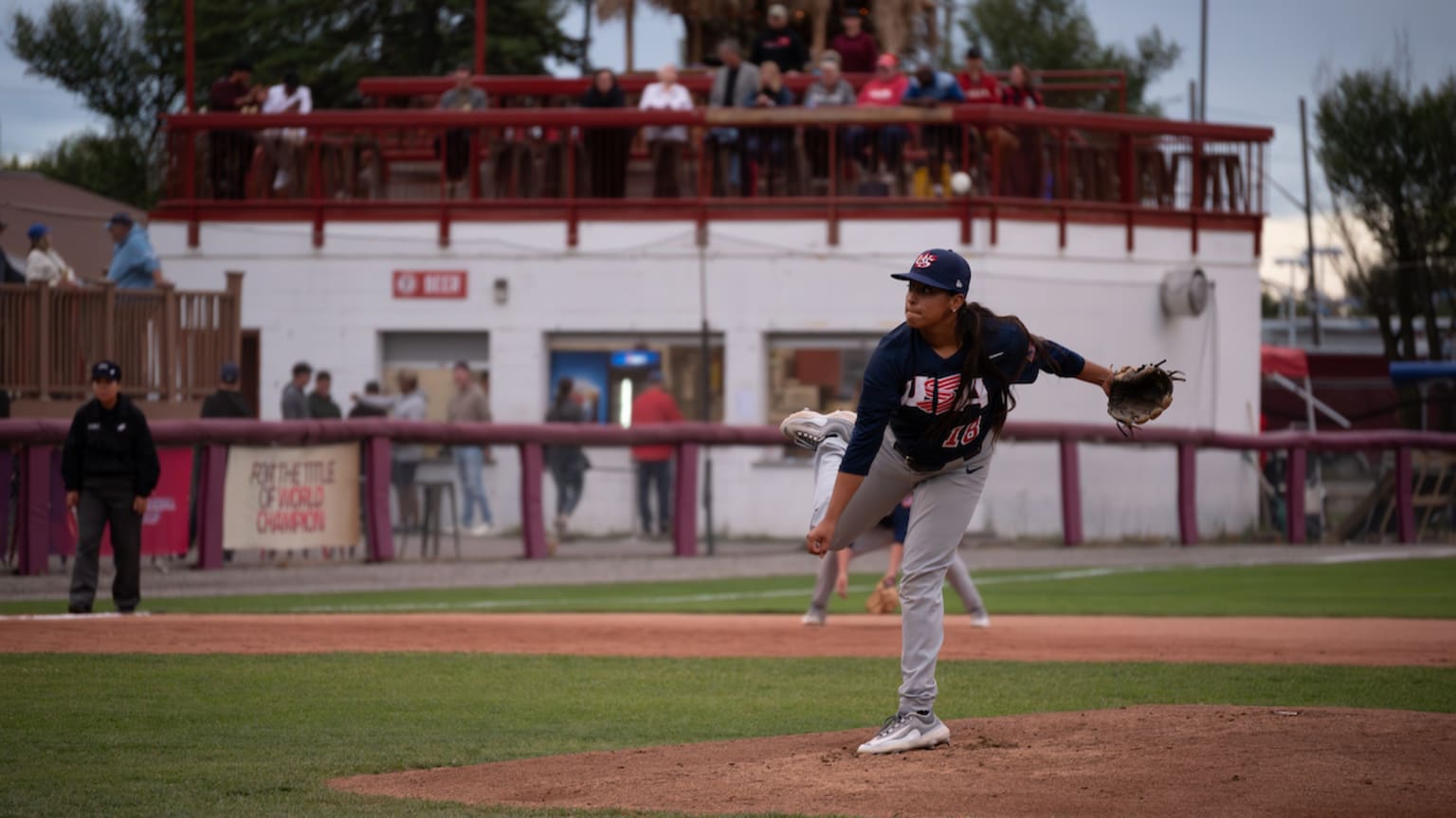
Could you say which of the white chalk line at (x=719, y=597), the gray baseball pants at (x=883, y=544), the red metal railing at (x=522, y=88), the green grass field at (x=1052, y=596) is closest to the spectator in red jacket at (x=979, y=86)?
the red metal railing at (x=522, y=88)

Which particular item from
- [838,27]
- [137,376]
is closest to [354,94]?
[838,27]

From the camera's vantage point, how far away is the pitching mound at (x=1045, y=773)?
258 inches

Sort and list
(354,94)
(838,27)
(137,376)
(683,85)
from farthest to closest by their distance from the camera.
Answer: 1. (354,94)
2. (838,27)
3. (683,85)
4. (137,376)

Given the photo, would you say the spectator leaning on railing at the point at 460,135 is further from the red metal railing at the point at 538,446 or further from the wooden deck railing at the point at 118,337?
the red metal railing at the point at 538,446

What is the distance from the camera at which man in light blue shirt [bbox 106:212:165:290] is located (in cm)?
2130

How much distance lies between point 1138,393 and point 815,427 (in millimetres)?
1567

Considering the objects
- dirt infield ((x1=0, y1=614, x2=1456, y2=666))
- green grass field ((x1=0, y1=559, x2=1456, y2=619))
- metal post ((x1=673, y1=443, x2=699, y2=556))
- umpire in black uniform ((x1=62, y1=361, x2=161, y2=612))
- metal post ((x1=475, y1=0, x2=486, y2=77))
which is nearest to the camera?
dirt infield ((x1=0, y1=614, x2=1456, y2=666))

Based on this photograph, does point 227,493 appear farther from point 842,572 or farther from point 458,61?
point 458,61

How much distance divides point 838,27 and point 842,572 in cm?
1922

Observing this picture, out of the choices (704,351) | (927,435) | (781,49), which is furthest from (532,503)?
(927,435)

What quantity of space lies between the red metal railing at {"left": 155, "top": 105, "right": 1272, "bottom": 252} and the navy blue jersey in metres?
18.5

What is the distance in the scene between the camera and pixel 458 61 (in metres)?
45.1

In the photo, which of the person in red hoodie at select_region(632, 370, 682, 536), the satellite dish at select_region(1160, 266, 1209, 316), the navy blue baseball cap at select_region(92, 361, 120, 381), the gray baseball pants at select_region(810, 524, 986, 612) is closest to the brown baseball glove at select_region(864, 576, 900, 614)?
the gray baseball pants at select_region(810, 524, 986, 612)

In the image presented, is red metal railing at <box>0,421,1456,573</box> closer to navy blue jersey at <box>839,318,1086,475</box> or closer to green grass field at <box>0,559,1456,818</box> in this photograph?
green grass field at <box>0,559,1456,818</box>
